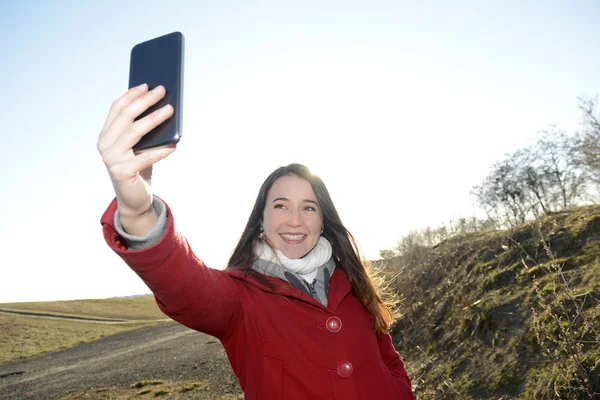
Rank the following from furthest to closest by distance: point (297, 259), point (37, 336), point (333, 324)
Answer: point (37, 336) < point (297, 259) < point (333, 324)

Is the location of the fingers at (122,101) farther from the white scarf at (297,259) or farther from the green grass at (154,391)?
the green grass at (154,391)

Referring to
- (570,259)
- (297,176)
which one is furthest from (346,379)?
(570,259)

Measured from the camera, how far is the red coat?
66.4 inches

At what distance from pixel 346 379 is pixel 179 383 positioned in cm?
826

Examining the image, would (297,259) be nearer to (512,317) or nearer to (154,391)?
(512,317)

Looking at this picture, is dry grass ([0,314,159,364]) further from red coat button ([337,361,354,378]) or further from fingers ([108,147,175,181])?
fingers ([108,147,175,181])

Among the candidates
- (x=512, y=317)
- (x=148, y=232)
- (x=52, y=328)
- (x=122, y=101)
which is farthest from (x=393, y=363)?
(x=52, y=328)

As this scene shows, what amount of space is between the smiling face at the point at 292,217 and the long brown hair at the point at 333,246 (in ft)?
0.27

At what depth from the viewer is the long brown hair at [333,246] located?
2.32 meters

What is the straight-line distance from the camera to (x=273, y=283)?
1.96 meters

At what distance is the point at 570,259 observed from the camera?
16.9 feet

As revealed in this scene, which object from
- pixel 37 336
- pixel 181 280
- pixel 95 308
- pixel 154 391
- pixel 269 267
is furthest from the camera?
pixel 95 308

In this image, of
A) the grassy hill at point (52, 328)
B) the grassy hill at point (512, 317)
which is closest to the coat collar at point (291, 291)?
the grassy hill at point (512, 317)

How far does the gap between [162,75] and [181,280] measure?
0.67 m
